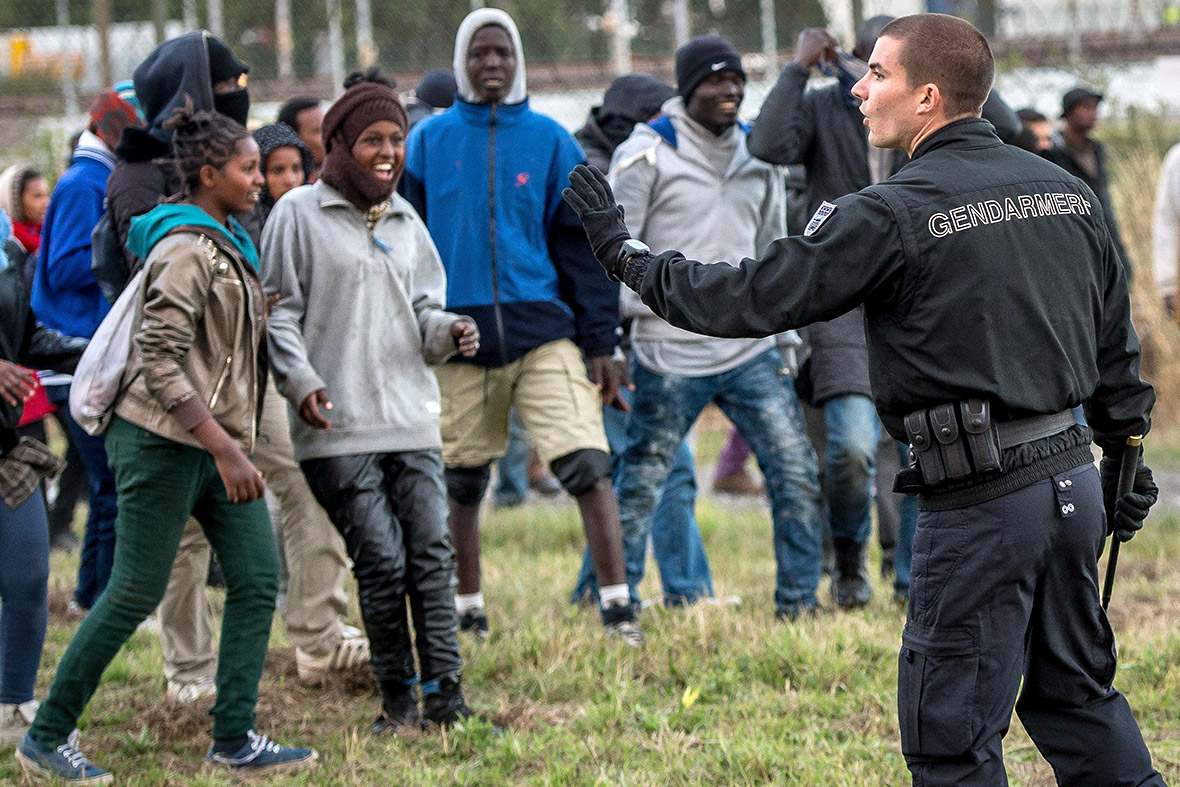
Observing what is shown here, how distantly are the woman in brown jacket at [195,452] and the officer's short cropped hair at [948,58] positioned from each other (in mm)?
1970

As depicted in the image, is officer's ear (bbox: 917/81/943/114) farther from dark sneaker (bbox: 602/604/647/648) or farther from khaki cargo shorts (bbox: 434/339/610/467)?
dark sneaker (bbox: 602/604/647/648)

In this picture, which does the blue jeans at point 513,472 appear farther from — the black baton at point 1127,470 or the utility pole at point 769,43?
the black baton at point 1127,470

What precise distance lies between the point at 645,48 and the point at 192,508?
9.27 metres

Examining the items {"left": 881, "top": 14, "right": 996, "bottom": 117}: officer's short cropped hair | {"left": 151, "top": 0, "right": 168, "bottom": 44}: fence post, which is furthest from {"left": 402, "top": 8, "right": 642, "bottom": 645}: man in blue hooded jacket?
{"left": 151, "top": 0, "right": 168, "bottom": 44}: fence post

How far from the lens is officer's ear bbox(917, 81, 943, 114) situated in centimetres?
315

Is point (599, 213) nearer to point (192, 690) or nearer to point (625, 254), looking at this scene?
point (625, 254)

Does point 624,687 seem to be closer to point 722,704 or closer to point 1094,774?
point 722,704

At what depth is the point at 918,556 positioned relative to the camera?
3123 mm

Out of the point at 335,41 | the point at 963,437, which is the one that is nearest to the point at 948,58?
the point at 963,437

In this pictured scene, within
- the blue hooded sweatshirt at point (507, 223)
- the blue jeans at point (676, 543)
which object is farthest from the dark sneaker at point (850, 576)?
the blue hooded sweatshirt at point (507, 223)

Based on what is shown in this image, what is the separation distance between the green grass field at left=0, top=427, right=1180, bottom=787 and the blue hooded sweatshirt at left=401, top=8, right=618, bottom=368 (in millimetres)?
1139

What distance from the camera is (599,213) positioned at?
338 centimetres

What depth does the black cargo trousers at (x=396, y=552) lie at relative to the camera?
4477 mm

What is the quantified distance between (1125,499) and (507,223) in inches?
105
